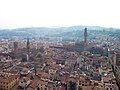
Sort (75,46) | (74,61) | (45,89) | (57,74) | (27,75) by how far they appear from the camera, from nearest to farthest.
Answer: (45,89) → (27,75) → (57,74) → (74,61) → (75,46)

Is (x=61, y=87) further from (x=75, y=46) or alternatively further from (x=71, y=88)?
(x=75, y=46)

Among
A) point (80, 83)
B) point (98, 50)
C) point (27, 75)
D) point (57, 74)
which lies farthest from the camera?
point (98, 50)

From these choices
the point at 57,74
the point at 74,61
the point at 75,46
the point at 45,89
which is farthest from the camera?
the point at 75,46

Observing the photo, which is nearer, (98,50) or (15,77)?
(15,77)

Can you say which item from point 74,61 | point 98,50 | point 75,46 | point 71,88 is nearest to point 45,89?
point 71,88

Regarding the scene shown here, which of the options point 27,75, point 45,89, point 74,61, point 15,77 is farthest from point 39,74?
point 74,61

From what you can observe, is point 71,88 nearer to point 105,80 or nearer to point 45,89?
point 45,89

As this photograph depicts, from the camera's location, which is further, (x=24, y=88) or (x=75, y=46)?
(x=75, y=46)

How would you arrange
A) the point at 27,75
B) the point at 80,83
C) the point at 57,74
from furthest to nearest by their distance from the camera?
the point at 57,74
the point at 27,75
the point at 80,83
